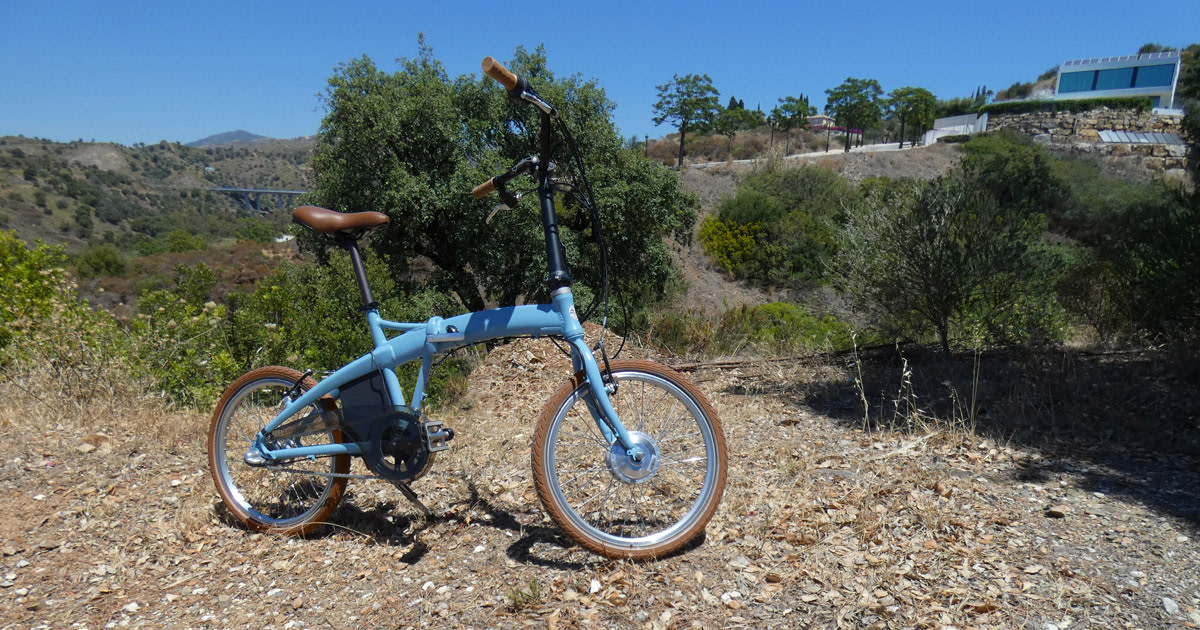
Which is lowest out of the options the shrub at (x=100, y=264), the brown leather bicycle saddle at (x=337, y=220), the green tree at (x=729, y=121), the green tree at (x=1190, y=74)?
the shrub at (x=100, y=264)

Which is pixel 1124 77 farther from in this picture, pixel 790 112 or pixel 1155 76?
pixel 790 112

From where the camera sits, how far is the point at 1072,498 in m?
3.10

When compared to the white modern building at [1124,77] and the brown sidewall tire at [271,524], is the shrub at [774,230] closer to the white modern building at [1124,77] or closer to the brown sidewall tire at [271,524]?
the brown sidewall tire at [271,524]

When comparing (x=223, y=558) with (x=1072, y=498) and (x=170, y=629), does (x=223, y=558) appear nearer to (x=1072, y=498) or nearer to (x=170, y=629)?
(x=170, y=629)

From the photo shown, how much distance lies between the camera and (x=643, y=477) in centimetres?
255

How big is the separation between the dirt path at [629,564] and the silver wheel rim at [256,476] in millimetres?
129

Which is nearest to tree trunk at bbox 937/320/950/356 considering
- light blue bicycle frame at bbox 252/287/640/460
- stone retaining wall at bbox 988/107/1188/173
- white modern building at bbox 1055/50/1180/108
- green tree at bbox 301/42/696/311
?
light blue bicycle frame at bbox 252/287/640/460

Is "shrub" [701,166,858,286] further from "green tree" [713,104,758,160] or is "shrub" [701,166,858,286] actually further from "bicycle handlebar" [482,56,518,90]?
"bicycle handlebar" [482,56,518,90]

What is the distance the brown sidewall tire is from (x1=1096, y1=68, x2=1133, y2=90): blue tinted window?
75521 mm

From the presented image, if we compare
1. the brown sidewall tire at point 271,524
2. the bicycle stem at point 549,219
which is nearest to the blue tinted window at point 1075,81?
the bicycle stem at point 549,219

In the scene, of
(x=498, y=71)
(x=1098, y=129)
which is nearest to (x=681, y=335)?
(x=498, y=71)

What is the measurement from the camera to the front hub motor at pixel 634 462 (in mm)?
2539

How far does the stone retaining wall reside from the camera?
4278cm

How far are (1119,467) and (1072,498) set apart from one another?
0.74 m
